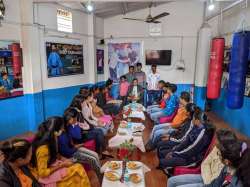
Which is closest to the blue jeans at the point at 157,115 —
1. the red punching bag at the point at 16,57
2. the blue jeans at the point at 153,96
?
the blue jeans at the point at 153,96

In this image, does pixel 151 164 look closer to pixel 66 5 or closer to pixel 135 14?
pixel 66 5

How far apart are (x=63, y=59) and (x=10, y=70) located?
1638mm

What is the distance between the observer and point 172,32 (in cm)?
743

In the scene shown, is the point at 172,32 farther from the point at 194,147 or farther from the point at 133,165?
the point at 133,165

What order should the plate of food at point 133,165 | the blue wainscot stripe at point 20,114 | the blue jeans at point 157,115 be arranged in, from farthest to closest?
1. the blue jeans at point 157,115
2. the blue wainscot stripe at point 20,114
3. the plate of food at point 133,165

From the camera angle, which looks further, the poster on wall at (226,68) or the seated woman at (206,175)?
the poster on wall at (226,68)

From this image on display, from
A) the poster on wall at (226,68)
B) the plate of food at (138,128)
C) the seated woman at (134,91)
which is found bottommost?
the plate of food at (138,128)

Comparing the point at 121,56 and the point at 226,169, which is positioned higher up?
the point at 121,56

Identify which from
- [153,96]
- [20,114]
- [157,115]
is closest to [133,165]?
[157,115]

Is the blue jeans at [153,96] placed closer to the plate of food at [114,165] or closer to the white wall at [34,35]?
the white wall at [34,35]

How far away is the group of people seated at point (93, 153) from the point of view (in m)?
1.80

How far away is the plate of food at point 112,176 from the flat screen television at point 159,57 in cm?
582

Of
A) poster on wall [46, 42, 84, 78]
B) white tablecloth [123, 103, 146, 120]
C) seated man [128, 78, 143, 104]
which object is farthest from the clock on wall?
seated man [128, 78, 143, 104]

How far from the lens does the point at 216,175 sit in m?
2.11
